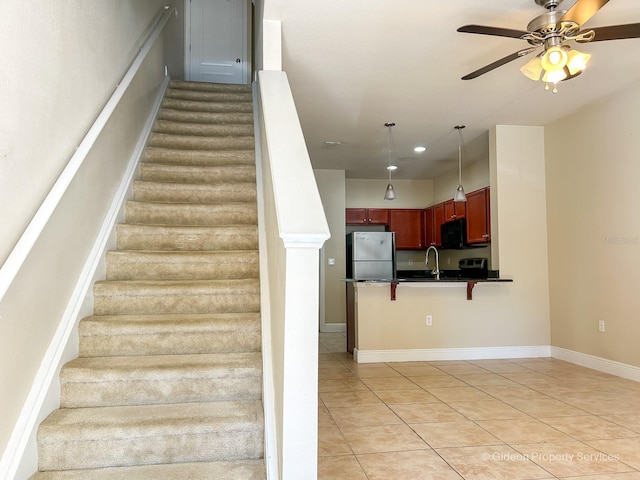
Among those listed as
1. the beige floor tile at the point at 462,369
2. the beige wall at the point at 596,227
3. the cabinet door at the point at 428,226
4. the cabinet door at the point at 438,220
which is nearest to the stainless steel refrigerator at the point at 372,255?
the cabinet door at the point at 438,220

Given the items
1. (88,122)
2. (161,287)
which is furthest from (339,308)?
(88,122)

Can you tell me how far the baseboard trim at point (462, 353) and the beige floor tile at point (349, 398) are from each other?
1.31 metres

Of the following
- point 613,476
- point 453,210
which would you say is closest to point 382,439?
point 613,476

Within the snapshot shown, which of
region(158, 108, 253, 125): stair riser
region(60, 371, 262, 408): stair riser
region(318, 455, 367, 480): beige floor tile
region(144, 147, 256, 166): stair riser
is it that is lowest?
region(318, 455, 367, 480): beige floor tile

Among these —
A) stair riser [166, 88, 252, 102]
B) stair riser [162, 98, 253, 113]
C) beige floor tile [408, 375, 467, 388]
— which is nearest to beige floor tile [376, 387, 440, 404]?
beige floor tile [408, 375, 467, 388]

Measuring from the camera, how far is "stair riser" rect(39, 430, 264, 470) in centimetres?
179

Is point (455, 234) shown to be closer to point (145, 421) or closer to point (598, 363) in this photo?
point (598, 363)

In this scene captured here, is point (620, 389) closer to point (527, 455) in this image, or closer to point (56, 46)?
point (527, 455)

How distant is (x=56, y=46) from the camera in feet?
6.71

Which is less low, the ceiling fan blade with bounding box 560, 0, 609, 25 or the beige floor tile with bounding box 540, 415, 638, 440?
the ceiling fan blade with bounding box 560, 0, 609, 25

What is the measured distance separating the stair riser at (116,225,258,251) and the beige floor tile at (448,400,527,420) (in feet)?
6.04

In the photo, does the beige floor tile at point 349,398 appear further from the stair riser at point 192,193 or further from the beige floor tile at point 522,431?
the stair riser at point 192,193

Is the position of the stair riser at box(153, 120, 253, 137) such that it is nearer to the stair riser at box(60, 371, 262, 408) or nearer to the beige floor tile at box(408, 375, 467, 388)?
the stair riser at box(60, 371, 262, 408)

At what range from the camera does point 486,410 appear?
3.12m
